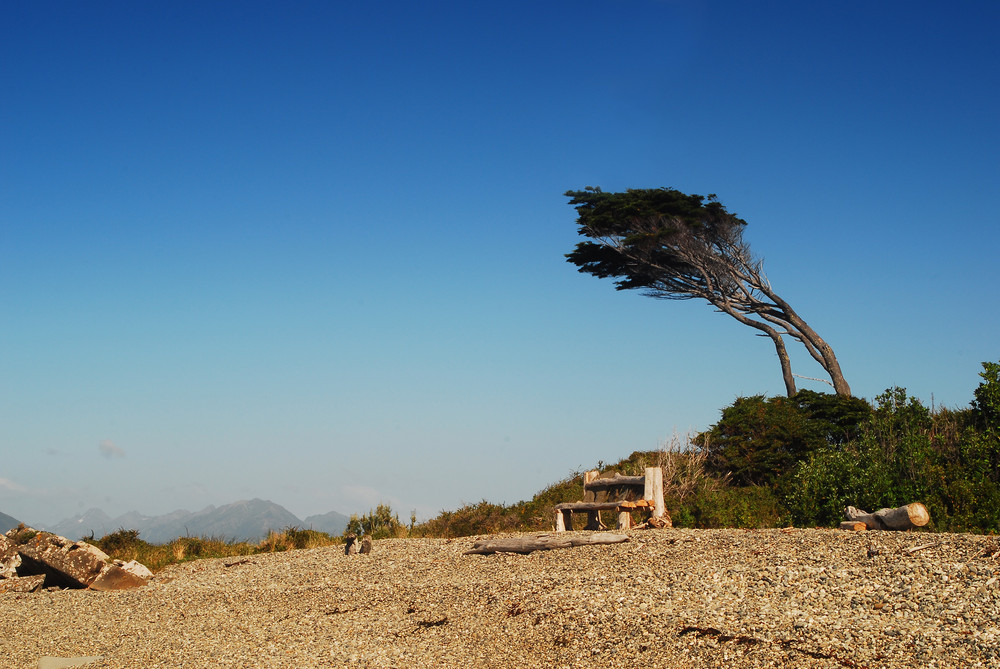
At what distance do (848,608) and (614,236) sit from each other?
20952 mm

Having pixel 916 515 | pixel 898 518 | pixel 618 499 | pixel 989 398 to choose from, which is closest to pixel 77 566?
pixel 618 499

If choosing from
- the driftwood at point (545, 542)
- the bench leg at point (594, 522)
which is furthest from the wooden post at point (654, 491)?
the driftwood at point (545, 542)

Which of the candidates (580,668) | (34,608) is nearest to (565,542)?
(580,668)

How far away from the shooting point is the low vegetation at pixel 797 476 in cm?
1265

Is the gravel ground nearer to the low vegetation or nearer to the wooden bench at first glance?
the wooden bench

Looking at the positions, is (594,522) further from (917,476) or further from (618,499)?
(917,476)

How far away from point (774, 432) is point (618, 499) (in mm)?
4929

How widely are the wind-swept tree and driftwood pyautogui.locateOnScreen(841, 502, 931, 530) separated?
1536 cm

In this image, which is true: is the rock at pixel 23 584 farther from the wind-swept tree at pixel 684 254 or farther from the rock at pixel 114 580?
the wind-swept tree at pixel 684 254

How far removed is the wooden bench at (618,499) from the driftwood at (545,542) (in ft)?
8.73

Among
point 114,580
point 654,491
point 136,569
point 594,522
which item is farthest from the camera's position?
point 594,522

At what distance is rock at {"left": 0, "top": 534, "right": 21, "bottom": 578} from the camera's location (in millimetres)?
13906

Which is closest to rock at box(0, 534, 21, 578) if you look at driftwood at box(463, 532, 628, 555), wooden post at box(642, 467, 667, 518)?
driftwood at box(463, 532, 628, 555)

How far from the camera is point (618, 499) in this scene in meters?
14.8
